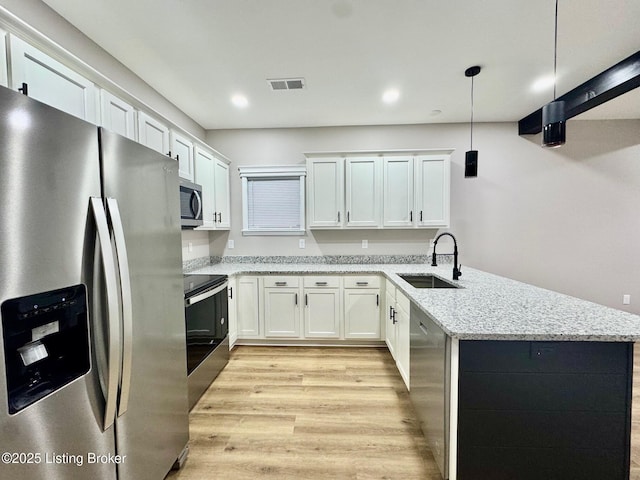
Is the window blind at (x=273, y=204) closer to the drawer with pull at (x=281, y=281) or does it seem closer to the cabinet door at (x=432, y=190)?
the drawer with pull at (x=281, y=281)

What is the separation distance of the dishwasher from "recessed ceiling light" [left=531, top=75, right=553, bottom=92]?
2.56 metres

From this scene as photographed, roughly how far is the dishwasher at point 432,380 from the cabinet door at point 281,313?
1.57m

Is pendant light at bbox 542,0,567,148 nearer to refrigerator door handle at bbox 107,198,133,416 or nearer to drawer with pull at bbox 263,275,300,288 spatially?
refrigerator door handle at bbox 107,198,133,416

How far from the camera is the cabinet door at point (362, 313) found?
10.4 feet

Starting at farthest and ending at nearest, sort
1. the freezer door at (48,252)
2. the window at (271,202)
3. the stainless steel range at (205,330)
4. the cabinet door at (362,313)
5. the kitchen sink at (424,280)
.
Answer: the window at (271,202), the cabinet door at (362,313), the kitchen sink at (424,280), the stainless steel range at (205,330), the freezer door at (48,252)

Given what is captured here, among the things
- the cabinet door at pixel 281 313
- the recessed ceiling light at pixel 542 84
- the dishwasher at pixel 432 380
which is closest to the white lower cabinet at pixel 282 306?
the cabinet door at pixel 281 313

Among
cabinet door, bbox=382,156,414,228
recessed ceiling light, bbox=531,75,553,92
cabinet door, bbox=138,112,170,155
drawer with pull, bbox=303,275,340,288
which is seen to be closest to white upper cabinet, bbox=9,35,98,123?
cabinet door, bbox=138,112,170,155

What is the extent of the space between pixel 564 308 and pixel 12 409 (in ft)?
8.01

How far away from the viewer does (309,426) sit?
6.38ft

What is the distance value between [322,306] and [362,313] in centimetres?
48

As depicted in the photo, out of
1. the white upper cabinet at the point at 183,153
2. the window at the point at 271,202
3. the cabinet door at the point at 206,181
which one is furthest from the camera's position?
the window at the point at 271,202

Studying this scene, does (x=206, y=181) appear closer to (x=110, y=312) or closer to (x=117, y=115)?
(x=117, y=115)

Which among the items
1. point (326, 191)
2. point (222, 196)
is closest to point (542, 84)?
point (326, 191)

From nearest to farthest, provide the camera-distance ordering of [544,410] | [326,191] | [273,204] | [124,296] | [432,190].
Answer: [124,296]
[544,410]
[432,190]
[326,191]
[273,204]
